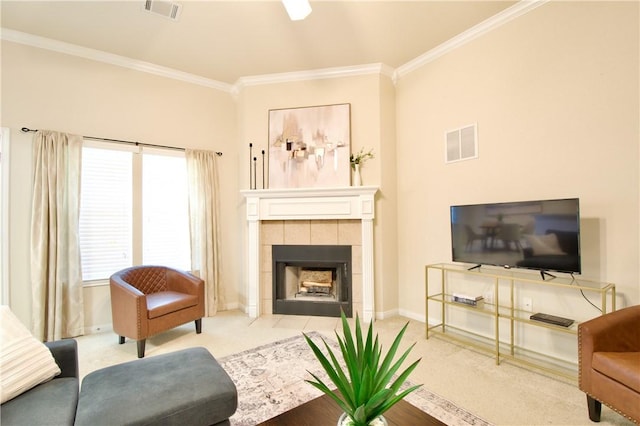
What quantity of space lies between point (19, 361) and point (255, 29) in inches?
123

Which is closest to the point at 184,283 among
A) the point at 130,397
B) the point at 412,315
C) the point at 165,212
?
the point at 165,212

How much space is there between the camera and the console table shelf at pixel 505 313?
7.50ft

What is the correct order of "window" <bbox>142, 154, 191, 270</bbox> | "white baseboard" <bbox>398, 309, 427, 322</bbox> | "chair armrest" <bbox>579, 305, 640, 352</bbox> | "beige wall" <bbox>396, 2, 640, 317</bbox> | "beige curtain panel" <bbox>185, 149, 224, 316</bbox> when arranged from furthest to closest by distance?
"beige curtain panel" <bbox>185, 149, 224, 316</bbox> → "window" <bbox>142, 154, 191, 270</bbox> → "white baseboard" <bbox>398, 309, 427, 322</bbox> → "beige wall" <bbox>396, 2, 640, 317</bbox> → "chair armrest" <bbox>579, 305, 640, 352</bbox>

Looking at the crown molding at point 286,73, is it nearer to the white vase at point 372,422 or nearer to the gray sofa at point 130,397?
the gray sofa at point 130,397

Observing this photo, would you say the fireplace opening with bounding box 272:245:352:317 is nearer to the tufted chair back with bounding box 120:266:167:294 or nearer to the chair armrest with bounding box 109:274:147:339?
the tufted chair back with bounding box 120:266:167:294

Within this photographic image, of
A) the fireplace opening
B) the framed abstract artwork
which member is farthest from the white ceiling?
the fireplace opening

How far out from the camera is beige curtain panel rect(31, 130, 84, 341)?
2.98 meters

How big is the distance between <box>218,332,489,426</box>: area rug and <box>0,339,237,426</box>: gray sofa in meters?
0.50

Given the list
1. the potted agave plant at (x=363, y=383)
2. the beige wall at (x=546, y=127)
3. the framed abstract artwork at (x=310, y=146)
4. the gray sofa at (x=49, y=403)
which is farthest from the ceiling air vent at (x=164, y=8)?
the potted agave plant at (x=363, y=383)

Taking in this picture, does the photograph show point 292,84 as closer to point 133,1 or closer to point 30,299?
point 133,1

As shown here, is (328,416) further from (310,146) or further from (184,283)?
(310,146)

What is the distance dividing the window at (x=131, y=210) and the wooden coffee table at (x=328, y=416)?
3109 millimetres

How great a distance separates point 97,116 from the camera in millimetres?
3396

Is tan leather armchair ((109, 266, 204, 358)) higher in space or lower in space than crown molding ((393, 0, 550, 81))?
lower
